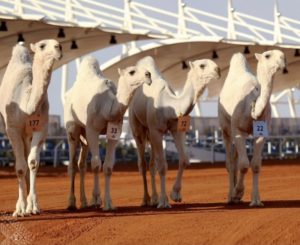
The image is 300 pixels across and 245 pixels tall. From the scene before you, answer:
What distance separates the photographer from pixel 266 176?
91.2 ft

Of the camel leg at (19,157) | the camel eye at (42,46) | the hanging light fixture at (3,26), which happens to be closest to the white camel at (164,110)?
the camel leg at (19,157)

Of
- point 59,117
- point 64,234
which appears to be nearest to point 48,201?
point 64,234

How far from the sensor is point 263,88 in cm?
1586

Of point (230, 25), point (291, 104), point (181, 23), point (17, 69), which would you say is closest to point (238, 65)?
point (17, 69)

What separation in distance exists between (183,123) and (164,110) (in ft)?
1.43

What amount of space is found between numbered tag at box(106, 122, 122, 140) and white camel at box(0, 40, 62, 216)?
925mm

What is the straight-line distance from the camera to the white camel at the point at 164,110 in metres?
16.0

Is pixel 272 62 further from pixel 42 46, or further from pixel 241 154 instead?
pixel 42 46

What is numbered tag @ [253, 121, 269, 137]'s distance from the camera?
1605 centimetres

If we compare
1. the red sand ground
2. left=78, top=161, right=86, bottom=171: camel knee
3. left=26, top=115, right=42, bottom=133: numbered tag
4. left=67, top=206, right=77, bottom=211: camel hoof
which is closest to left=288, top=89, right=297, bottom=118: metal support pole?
the red sand ground

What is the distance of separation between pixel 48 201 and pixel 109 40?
2325 cm

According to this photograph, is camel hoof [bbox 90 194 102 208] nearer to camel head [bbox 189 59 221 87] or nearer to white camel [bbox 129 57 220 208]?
white camel [bbox 129 57 220 208]

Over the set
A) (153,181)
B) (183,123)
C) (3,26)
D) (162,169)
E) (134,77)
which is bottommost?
(153,181)

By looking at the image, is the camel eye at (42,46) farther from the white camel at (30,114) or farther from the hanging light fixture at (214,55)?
the hanging light fixture at (214,55)
